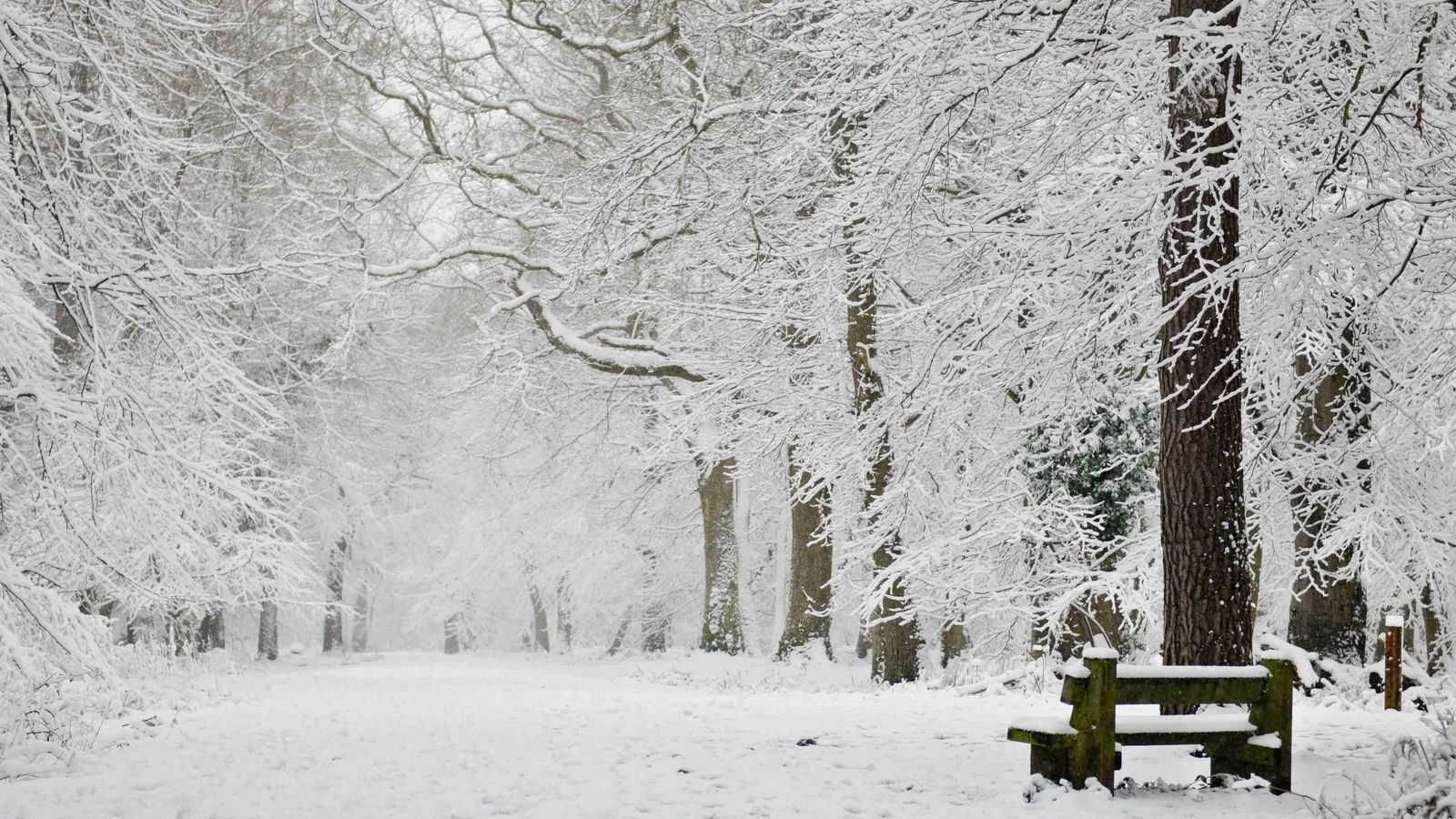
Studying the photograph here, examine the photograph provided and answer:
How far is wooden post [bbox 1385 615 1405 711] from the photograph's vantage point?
11.4 metres

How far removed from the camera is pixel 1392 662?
11.7 meters

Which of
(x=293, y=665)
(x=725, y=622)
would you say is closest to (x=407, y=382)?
(x=293, y=665)

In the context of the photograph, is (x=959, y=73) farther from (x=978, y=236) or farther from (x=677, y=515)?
(x=677, y=515)

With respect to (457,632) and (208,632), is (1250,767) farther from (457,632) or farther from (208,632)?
(457,632)

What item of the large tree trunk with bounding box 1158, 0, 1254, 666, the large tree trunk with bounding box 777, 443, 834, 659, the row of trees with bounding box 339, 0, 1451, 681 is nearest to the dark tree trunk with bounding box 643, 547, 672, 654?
the row of trees with bounding box 339, 0, 1451, 681

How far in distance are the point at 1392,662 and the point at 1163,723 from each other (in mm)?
6557

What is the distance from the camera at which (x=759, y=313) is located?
15523 millimetres

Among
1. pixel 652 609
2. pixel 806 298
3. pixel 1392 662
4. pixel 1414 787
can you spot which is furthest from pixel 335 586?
pixel 1414 787

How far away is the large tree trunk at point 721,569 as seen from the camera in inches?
846

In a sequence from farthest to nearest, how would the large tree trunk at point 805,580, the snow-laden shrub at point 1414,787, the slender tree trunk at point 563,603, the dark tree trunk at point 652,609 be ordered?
the slender tree trunk at point 563,603 → the dark tree trunk at point 652,609 → the large tree trunk at point 805,580 → the snow-laden shrub at point 1414,787

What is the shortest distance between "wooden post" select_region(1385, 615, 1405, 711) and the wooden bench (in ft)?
17.7

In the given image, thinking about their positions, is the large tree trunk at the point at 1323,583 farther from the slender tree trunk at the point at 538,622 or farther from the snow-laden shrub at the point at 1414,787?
the slender tree trunk at the point at 538,622

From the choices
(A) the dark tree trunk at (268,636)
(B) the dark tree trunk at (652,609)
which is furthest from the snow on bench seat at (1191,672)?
(A) the dark tree trunk at (268,636)

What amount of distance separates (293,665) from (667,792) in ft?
71.2
